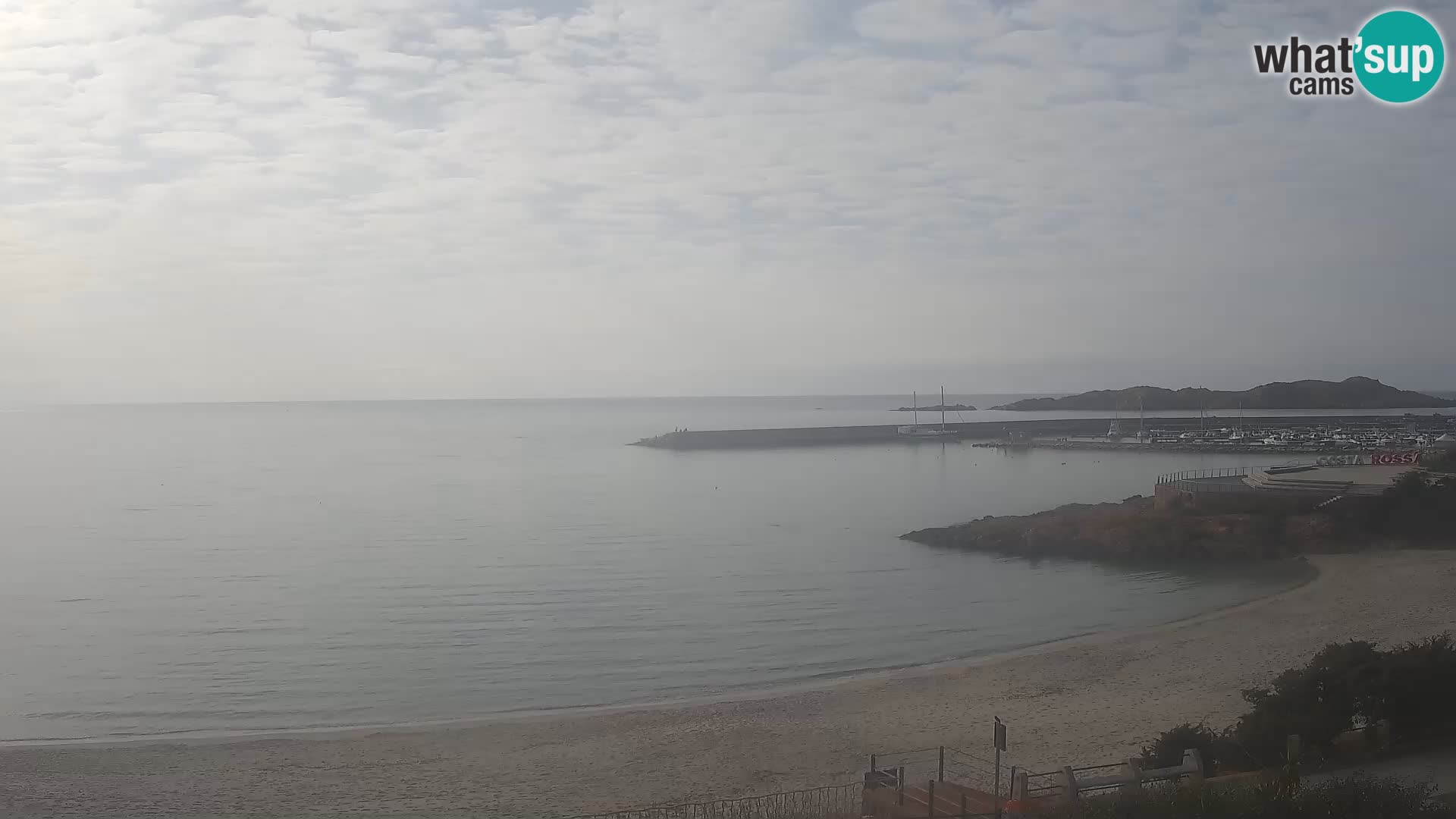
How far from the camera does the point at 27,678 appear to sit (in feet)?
70.5

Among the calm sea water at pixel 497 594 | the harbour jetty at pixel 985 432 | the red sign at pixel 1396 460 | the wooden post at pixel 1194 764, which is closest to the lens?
the wooden post at pixel 1194 764

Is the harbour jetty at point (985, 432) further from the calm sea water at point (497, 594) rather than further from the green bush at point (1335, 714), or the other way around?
the green bush at point (1335, 714)

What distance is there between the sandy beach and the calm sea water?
177 centimetres

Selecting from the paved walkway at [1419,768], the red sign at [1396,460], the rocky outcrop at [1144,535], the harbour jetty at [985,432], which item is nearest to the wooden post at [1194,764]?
the paved walkway at [1419,768]

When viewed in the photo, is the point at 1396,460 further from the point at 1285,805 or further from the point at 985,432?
the point at 985,432

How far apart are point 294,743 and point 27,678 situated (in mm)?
9399

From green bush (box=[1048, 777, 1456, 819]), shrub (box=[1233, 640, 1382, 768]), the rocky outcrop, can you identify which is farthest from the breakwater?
green bush (box=[1048, 777, 1456, 819])

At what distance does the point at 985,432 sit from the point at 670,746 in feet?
336

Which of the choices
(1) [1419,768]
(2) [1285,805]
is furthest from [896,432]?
(2) [1285,805]

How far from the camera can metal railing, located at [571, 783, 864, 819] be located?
11.3 meters

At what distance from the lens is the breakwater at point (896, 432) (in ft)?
337

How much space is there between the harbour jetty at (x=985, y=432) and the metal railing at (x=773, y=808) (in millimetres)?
85449

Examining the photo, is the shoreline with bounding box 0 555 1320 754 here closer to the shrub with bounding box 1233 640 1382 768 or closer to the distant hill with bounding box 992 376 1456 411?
the shrub with bounding box 1233 640 1382 768

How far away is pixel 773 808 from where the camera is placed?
11.8 m
